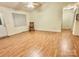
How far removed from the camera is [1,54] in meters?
1.22

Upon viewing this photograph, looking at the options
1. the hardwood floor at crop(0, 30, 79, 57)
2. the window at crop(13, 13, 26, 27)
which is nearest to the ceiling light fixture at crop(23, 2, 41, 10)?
the window at crop(13, 13, 26, 27)

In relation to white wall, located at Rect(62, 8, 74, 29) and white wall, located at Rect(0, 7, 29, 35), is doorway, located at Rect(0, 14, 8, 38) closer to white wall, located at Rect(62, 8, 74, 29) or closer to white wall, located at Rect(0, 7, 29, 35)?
white wall, located at Rect(0, 7, 29, 35)

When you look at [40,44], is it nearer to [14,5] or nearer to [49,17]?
[49,17]

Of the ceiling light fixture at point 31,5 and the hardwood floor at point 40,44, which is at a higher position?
the ceiling light fixture at point 31,5

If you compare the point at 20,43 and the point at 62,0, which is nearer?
the point at 62,0

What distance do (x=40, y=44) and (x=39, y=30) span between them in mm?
147

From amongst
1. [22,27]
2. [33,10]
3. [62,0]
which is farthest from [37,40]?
[62,0]

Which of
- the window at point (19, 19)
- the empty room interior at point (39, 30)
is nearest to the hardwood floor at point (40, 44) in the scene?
the empty room interior at point (39, 30)

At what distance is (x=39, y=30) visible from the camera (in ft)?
3.97

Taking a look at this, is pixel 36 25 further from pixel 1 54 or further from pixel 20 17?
pixel 1 54

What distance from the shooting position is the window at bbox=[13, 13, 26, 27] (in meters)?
1.22

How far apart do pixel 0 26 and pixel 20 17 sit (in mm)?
226

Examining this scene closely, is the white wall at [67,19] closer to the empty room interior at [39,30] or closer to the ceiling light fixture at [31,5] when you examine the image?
the empty room interior at [39,30]

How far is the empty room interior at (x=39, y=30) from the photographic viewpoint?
115 cm
